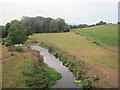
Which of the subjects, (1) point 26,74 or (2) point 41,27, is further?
(2) point 41,27

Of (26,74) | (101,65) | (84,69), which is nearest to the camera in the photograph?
(26,74)

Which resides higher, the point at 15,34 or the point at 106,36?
the point at 15,34

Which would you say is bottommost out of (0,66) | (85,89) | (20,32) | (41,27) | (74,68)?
(85,89)

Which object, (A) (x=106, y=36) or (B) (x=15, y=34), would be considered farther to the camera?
(A) (x=106, y=36)

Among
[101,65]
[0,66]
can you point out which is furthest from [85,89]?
[0,66]

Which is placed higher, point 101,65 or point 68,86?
point 101,65

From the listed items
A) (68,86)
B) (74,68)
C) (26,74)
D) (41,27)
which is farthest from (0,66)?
(41,27)

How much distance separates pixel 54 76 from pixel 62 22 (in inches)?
2681

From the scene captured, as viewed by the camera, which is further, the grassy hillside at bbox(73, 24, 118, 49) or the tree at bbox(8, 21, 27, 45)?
the grassy hillside at bbox(73, 24, 118, 49)

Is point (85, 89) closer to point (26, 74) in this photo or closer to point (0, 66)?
point (26, 74)

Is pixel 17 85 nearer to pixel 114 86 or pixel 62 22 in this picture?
pixel 114 86

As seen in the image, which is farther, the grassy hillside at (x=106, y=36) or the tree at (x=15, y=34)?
the grassy hillside at (x=106, y=36)

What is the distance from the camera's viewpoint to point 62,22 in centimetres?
8150

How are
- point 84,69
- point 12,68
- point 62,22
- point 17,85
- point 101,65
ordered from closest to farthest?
point 17,85 < point 12,68 < point 84,69 < point 101,65 < point 62,22
